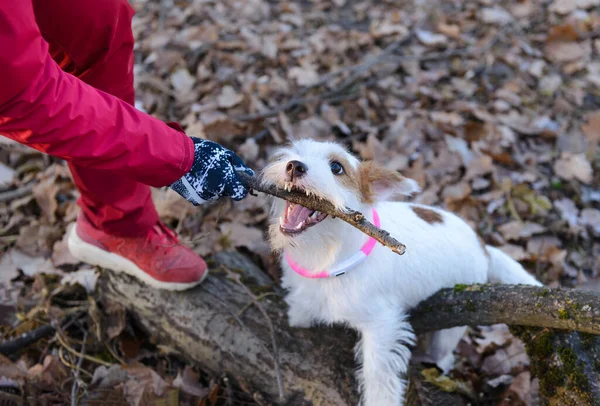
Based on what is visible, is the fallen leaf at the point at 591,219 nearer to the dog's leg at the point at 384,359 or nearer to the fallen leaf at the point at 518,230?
the fallen leaf at the point at 518,230

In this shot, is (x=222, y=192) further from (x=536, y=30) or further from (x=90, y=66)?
(x=536, y=30)

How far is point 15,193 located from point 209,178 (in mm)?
3172

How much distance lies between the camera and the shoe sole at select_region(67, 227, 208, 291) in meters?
3.31

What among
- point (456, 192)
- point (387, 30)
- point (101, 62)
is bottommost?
point (456, 192)

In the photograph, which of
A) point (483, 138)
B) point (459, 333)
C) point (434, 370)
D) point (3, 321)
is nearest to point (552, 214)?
point (483, 138)

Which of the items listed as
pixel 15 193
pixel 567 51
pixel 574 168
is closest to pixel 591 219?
pixel 574 168

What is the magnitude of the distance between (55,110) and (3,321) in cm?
241

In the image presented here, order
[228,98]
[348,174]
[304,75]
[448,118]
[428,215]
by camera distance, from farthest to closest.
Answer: [304,75] → [228,98] → [448,118] → [428,215] → [348,174]

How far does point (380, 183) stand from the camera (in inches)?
113

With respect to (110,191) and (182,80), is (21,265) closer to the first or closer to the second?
(110,191)

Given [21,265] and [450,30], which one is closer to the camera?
[21,265]

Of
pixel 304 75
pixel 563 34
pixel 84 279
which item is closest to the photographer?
pixel 84 279

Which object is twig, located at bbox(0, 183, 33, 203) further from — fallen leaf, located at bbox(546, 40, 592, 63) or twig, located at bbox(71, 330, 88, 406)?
fallen leaf, located at bbox(546, 40, 592, 63)

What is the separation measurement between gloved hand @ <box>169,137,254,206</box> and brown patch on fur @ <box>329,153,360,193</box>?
0.63 meters
